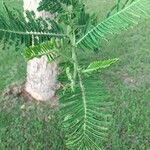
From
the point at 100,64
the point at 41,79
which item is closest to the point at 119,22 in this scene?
the point at 100,64

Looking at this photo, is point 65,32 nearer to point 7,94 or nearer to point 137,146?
point 137,146

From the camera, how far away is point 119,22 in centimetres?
117

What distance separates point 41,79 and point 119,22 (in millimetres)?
4754

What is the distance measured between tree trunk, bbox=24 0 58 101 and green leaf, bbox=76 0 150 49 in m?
4.41

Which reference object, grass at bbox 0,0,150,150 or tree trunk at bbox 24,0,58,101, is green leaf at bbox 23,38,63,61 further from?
tree trunk at bbox 24,0,58,101

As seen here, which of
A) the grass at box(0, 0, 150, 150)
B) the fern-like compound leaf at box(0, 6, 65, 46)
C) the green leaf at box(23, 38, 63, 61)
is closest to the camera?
the green leaf at box(23, 38, 63, 61)

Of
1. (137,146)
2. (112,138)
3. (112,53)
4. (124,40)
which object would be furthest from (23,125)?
(124,40)

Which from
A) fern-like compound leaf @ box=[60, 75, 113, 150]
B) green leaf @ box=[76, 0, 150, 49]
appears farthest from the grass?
fern-like compound leaf @ box=[60, 75, 113, 150]

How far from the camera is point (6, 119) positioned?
5727mm

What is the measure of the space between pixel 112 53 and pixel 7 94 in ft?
7.84

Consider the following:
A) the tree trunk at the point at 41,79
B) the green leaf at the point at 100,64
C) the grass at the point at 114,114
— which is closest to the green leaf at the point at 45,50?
the green leaf at the point at 100,64

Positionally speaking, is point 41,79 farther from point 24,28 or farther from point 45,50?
point 45,50

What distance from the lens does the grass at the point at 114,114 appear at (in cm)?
539

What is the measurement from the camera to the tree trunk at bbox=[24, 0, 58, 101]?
18.7 feet
